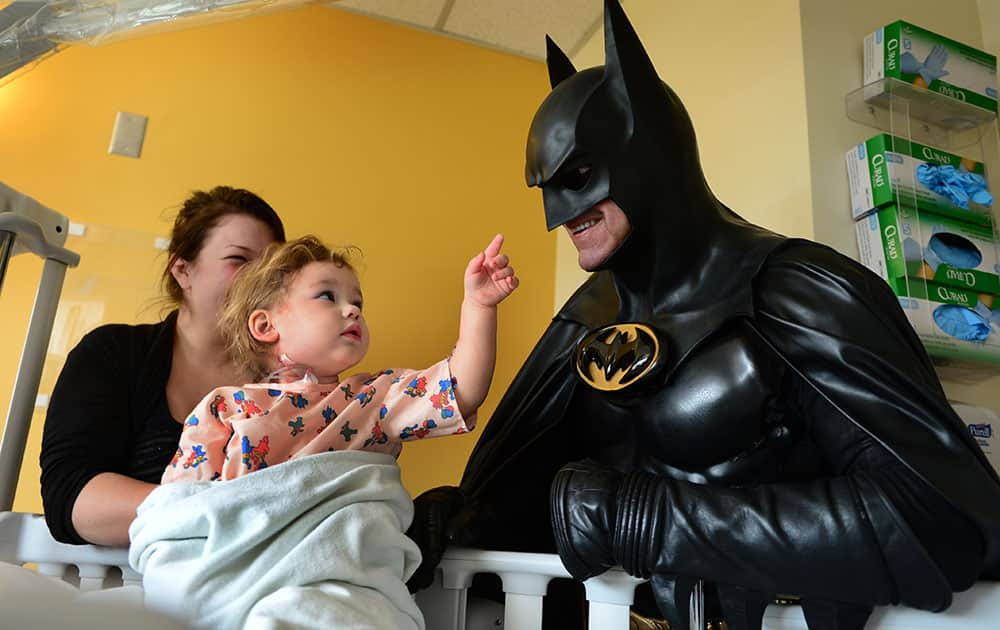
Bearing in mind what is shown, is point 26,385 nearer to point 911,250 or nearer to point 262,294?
point 262,294

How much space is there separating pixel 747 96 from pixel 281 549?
1.07 metres

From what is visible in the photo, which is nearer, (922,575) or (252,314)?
(922,575)

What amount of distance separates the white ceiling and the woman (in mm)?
753

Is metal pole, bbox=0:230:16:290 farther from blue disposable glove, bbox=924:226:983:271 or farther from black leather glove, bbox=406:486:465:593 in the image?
blue disposable glove, bbox=924:226:983:271

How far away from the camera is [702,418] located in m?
0.69

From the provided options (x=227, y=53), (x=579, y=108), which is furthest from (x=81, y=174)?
(x=579, y=108)

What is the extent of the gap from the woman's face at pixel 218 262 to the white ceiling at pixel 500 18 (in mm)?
807

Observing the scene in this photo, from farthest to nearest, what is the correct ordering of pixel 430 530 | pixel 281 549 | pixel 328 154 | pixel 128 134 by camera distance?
1. pixel 328 154
2. pixel 128 134
3. pixel 430 530
4. pixel 281 549

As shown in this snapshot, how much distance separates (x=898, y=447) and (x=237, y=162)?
1366 mm

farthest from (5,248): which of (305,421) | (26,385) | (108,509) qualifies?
(305,421)

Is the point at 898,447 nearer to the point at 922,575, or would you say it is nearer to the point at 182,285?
the point at 922,575

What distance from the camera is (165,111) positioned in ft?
5.19

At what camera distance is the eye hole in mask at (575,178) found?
0.72m

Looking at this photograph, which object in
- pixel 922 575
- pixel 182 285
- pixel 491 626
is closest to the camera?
pixel 922 575
